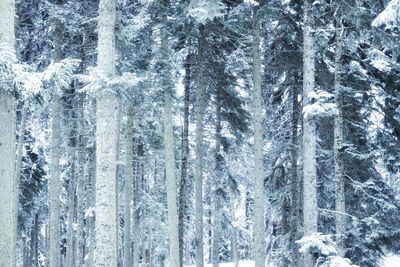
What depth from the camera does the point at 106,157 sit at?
868 cm

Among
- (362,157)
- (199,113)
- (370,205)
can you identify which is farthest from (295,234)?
(199,113)

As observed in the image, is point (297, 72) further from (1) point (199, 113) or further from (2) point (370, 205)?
(2) point (370, 205)

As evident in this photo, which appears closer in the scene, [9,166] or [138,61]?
[9,166]

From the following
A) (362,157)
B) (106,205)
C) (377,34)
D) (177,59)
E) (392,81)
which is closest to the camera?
(106,205)

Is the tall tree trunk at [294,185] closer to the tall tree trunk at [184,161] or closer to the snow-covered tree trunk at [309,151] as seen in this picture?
the tall tree trunk at [184,161]

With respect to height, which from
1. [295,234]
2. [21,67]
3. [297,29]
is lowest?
[295,234]

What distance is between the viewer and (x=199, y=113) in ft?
53.9

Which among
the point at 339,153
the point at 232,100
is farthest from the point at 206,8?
the point at 232,100

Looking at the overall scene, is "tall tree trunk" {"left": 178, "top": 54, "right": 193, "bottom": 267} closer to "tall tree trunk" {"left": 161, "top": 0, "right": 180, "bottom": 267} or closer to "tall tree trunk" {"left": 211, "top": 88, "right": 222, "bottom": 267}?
"tall tree trunk" {"left": 211, "top": 88, "right": 222, "bottom": 267}

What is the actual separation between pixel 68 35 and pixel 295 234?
13.4m

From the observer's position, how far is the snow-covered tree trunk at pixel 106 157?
8461 millimetres

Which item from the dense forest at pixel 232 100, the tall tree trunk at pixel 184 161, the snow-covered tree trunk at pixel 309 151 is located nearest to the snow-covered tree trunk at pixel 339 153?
the dense forest at pixel 232 100

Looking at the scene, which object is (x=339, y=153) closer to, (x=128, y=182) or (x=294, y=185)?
(x=294, y=185)

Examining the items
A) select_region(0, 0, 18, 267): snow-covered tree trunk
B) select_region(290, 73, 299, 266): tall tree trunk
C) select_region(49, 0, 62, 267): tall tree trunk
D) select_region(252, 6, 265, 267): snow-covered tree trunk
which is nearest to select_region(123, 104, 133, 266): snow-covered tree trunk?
select_region(49, 0, 62, 267): tall tree trunk
